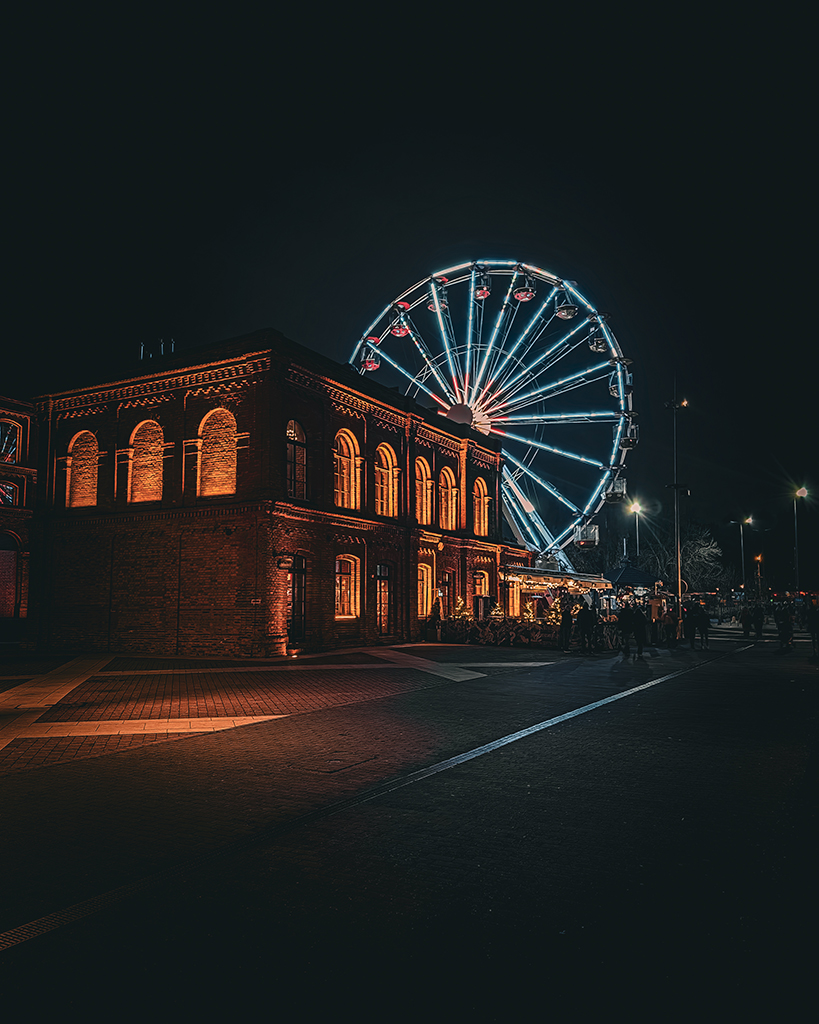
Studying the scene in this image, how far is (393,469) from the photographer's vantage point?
25703 mm

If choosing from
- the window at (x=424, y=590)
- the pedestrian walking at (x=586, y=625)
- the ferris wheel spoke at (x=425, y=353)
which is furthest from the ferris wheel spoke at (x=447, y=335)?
the pedestrian walking at (x=586, y=625)

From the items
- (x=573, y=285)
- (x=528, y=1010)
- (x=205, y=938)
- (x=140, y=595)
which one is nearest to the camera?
(x=528, y=1010)

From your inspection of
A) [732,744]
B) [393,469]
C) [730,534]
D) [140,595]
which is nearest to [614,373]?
[393,469]

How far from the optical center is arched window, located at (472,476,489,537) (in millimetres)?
31344

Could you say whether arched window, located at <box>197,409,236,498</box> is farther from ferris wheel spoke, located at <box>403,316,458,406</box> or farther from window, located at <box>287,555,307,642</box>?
ferris wheel spoke, located at <box>403,316,458,406</box>

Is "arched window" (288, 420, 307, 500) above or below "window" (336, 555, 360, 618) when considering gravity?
above

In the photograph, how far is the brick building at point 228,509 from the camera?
19719mm

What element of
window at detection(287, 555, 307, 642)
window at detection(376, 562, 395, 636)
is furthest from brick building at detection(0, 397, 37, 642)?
window at detection(376, 562, 395, 636)

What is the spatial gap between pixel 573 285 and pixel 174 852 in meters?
30.0

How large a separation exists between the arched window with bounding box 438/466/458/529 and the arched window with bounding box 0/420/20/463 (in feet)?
48.3

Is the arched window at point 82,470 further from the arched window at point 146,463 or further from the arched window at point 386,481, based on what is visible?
the arched window at point 386,481

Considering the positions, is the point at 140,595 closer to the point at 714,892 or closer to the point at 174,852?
the point at 174,852

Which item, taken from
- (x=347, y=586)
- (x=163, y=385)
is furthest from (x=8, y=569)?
(x=347, y=586)

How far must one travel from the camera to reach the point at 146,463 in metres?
22.0
